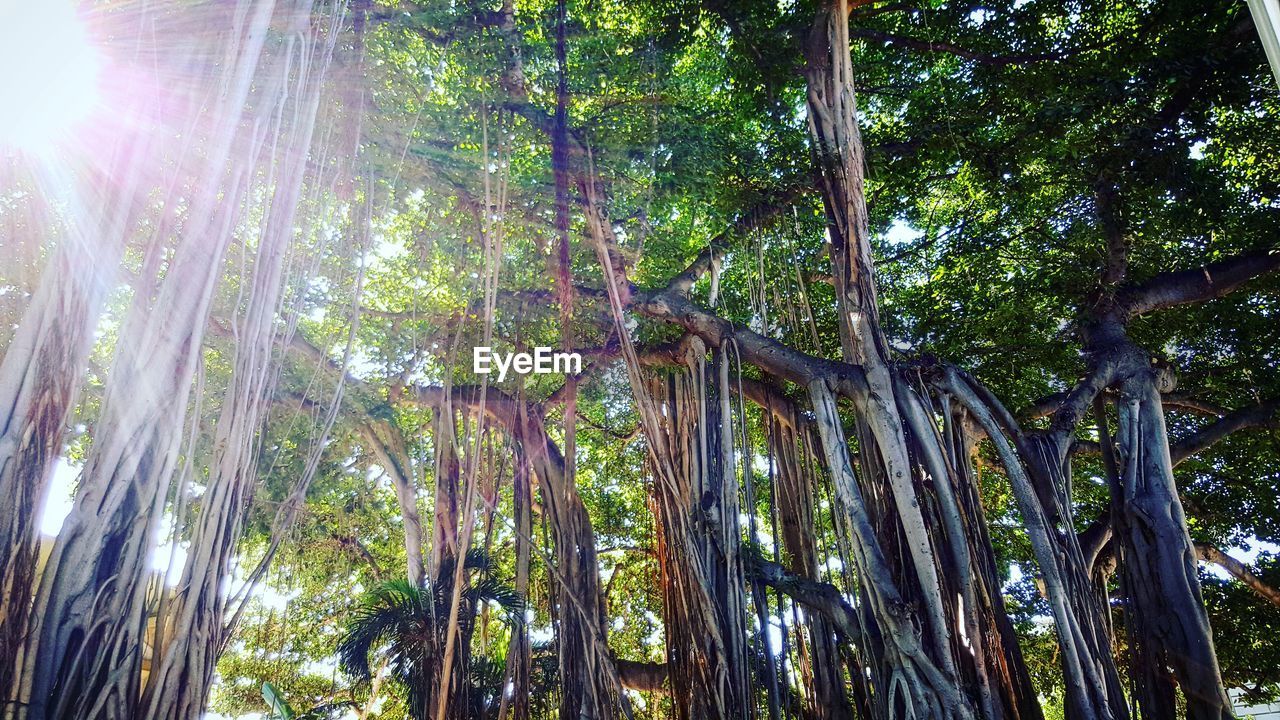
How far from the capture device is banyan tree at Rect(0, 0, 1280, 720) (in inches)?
48.8

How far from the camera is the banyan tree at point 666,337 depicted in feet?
4.07

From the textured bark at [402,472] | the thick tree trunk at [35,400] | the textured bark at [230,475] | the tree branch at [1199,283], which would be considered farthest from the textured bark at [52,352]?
the tree branch at [1199,283]

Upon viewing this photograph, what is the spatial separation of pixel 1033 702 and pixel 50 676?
2518 millimetres

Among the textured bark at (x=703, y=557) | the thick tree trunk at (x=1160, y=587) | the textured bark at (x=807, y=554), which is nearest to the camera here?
the textured bark at (x=703, y=557)

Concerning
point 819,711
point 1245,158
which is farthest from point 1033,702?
point 1245,158

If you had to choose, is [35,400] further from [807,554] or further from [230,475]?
[807,554]

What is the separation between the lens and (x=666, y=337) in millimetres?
3547

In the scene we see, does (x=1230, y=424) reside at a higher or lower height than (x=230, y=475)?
higher
